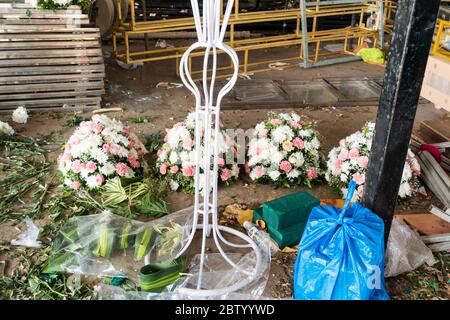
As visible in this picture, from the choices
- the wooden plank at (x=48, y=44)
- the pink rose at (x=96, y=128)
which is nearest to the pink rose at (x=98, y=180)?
the pink rose at (x=96, y=128)

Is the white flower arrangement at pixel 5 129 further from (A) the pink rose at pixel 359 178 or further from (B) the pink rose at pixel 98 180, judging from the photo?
(A) the pink rose at pixel 359 178

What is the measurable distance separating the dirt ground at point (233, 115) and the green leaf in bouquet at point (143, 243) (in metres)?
0.41

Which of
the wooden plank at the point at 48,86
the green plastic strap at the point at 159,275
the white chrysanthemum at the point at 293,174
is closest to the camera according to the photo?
the green plastic strap at the point at 159,275

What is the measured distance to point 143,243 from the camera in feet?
12.1

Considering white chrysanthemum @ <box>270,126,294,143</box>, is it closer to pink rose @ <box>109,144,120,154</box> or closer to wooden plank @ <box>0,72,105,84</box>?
pink rose @ <box>109,144,120,154</box>

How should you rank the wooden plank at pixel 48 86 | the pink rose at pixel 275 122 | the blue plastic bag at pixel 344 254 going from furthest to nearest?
the wooden plank at pixel 48 86 → the pink rose at pixel 275 122 → the blue plastic bag at pixel 344 254

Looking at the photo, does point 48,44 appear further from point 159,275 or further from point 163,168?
point 159,275

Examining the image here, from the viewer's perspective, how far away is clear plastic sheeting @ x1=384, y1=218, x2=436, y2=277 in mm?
3539

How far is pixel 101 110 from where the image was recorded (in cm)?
664

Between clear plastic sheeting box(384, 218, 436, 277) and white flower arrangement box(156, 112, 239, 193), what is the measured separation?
5.70 ft

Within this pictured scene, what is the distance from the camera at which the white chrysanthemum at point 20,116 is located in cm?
615

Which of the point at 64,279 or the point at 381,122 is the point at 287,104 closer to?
the point at 381,122

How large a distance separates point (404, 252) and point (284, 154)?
5.08 ft

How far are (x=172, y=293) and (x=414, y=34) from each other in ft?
7.55
